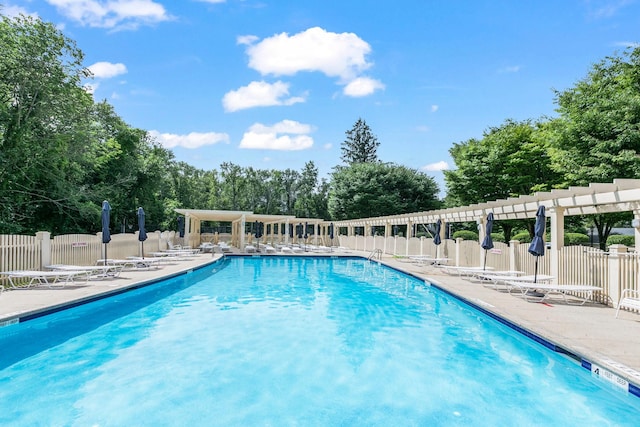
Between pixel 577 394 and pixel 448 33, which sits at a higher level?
pixel 448 33

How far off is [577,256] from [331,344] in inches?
229

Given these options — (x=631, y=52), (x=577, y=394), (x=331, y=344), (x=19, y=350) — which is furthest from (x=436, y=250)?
(x=19, y=350)

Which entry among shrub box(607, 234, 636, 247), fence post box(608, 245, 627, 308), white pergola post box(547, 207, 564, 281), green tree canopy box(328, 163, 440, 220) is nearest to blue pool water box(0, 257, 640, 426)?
fence post box(608, 245, 627, 308)

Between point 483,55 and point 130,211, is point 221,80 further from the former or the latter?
point 130,211

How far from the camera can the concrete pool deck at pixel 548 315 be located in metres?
4.91

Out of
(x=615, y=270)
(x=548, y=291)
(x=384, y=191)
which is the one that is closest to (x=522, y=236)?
(x=384, y=191)

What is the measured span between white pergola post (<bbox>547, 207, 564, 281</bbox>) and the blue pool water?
8.51 ft

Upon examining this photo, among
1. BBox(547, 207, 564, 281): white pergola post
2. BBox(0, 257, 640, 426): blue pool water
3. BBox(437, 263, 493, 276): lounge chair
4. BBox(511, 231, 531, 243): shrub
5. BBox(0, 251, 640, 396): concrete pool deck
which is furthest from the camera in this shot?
BBox(511, 231, 531, 243): shrub

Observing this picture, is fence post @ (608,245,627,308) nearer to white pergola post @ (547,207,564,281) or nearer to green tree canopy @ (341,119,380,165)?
white pergola post @ (547,207,564,281)

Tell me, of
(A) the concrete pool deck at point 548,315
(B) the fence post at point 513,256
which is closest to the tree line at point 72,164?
(A) the concrete pool deck at point 548,315

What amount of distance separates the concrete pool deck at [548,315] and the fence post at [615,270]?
0.79ft

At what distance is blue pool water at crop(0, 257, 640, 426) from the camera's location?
4316 mm

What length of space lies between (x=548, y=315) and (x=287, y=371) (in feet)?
14.4

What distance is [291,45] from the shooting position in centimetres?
1556
